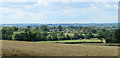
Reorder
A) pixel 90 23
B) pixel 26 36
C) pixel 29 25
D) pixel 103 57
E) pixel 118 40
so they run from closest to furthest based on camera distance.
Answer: pixel 103 57 < pixel 118 40 < pixel 26 36 < pixel 29 25 < pixel 90 23

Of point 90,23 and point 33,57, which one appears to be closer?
point 33,57

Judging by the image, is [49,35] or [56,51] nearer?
[56,51]

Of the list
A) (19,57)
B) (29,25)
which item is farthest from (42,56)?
(29,25)

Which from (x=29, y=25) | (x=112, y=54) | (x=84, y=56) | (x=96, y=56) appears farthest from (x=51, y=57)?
(x=29, y=25)

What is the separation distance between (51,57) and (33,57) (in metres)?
1.39

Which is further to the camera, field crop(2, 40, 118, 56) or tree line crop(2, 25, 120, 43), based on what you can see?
tree line crop(2, 25, 120, 43)

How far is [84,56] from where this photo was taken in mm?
14164

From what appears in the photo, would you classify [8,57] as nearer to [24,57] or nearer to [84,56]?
[24,57]

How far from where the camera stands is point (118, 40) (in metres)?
50.3

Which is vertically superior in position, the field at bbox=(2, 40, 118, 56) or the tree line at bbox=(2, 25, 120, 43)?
the field at bbox=(2, 40, 118, 56)

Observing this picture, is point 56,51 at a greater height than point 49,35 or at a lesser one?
greater

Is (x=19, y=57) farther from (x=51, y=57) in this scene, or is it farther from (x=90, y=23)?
(x=90, y=23)

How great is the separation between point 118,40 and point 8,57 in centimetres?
4090

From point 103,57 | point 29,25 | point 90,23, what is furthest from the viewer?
point 90,23
